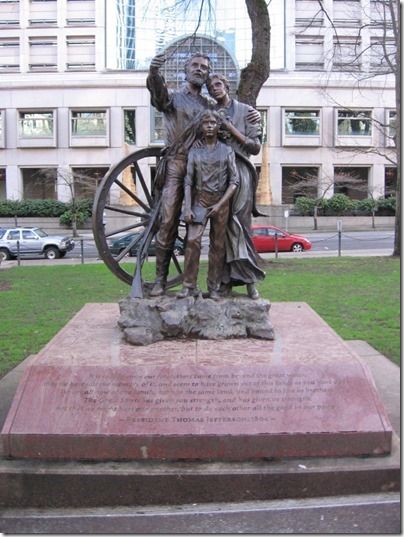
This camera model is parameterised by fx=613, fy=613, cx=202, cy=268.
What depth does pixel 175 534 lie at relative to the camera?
3.66 m

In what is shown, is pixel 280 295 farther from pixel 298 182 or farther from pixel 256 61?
pixel 298 182

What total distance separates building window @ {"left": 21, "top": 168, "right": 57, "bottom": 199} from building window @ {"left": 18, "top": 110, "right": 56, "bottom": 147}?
2172 mm

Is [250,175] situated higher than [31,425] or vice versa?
[250,175]

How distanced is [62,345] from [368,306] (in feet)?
23.5

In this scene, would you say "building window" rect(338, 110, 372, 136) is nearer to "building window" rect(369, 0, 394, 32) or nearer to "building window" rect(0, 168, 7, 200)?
"building window" rect(369, 0, 394, 32)

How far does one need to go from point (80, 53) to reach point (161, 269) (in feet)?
155

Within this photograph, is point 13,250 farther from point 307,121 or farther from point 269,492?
point 307,121

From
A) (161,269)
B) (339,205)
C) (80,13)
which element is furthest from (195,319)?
(80,13)

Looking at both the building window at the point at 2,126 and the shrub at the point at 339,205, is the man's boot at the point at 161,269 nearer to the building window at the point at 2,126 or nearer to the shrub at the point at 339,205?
the shrub at the point at 339,205

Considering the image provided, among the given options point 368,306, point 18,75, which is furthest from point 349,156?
point 368,306

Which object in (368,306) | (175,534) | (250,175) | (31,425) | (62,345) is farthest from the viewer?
(368,306)

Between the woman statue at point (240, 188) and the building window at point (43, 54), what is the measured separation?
155ft

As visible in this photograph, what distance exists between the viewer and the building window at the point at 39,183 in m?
48.2

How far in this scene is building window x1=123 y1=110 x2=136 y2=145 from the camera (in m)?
47.0
